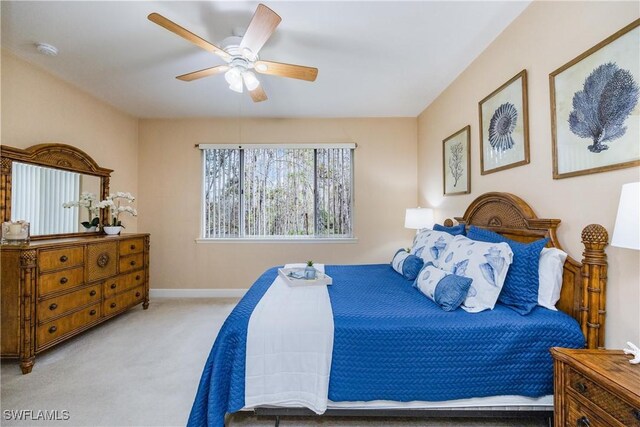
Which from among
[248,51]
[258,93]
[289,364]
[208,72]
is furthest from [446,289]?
[208,72]

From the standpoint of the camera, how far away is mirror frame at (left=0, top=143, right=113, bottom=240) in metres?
2.28

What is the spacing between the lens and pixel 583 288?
140 cm

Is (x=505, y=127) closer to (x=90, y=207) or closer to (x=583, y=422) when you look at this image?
(x=583, y=422)

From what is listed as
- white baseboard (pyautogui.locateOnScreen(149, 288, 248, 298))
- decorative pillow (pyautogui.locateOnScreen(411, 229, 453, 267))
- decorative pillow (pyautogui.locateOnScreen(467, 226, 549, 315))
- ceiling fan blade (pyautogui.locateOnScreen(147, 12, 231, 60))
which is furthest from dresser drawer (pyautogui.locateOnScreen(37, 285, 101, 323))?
decorative pillow (pyautogui.locateOnScreen(467, 226, 549, 315))

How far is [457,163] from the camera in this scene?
111 inches

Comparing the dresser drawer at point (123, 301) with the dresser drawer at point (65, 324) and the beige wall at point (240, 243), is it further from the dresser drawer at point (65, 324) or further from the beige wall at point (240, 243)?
the beige wall at point (240, 243)

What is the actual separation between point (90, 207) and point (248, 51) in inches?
102

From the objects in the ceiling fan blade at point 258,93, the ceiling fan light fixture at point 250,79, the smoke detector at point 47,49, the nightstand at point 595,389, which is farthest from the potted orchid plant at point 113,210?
the nightstand at point 595,389

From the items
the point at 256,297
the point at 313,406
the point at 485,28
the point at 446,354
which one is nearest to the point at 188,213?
the point at 256,297

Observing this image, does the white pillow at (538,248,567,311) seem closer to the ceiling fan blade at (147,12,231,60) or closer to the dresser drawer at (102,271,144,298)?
the ceiling fan blade at (147,12,231,60)

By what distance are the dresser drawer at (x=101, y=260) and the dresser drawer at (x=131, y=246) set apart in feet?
0.36

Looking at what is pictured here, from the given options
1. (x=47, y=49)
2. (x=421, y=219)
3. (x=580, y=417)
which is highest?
(x=47, y=49)

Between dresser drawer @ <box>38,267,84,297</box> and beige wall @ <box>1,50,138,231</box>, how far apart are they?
4.07 ft

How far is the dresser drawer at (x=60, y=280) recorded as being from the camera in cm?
216
